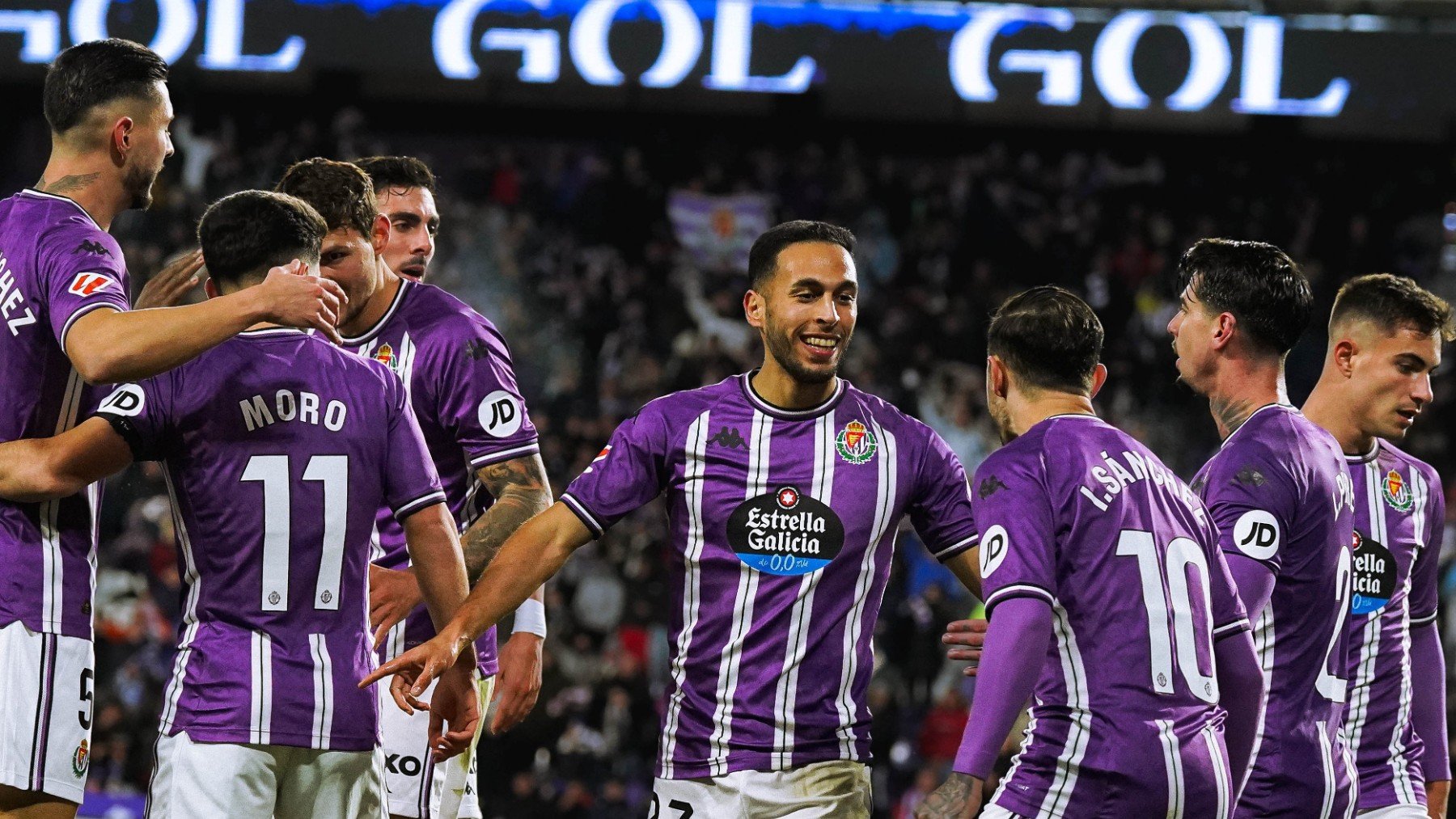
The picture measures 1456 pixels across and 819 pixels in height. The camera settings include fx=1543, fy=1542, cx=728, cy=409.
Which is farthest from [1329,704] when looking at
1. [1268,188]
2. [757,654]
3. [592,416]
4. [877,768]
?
[1268,188]

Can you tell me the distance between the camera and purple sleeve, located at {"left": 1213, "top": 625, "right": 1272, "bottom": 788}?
12.9ft

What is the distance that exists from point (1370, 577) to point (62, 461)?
4000mm

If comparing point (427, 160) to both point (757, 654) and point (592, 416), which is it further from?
point (757, 654)

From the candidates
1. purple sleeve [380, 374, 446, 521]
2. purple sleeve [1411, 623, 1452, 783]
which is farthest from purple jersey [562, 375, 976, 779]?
purple sleeve [1411, 623, 1452, 783]

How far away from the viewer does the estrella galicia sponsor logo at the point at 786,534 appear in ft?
14.1

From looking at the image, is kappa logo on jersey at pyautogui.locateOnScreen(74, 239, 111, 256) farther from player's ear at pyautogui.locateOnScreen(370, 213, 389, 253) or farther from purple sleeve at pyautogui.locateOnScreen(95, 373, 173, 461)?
player's ear at pyautogui.locateOnScreen(370, 213, 389, 253)

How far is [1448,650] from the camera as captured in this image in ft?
44.5

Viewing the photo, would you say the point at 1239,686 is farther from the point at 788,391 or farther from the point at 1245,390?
the point at 788,391

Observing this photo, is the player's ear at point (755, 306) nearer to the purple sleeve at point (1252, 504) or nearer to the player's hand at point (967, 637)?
the player's hand at point (967, 637)

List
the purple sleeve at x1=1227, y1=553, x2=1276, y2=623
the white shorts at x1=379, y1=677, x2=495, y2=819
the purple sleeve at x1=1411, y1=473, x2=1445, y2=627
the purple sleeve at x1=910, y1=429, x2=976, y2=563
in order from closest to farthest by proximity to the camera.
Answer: the purple sleeve at x1=1227, y1=553, x2=1276, y2=623 → the purple sleeve at x1=910, y1=429, x2=976, y2=563 → the white shorts at x1=379, y1=677, x2=495, y2=819 → the purple sleeve at x1=1411, y1=473, x2=1445, y2=627

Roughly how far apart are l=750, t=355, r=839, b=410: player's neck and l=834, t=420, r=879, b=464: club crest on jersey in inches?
4.9

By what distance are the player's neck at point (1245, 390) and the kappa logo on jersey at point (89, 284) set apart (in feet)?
10.1

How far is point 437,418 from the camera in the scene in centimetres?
514

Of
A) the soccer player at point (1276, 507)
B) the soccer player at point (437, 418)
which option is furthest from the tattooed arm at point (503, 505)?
the soccer player at point (1276, 507)
